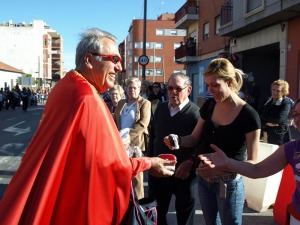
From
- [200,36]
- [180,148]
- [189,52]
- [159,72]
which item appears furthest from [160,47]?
[180,148]

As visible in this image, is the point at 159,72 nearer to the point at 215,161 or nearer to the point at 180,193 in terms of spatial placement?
the point at 180,193

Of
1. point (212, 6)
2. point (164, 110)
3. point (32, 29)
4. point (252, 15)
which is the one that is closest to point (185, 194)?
point (164, 110)

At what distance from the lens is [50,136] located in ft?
6.48

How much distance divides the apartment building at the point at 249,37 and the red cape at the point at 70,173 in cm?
935

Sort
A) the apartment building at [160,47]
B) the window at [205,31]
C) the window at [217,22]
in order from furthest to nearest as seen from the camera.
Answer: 1. the apartment building at [160,47]
2. the window at [205,31]
3. the window at [217,22]

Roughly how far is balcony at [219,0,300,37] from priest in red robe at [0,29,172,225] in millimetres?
11227

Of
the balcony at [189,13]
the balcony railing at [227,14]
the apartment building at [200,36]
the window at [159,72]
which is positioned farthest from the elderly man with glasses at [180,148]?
the window at [159,72]

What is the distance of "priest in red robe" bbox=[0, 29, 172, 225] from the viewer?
A: 1897mm

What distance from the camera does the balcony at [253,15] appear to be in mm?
12649

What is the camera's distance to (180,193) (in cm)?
360

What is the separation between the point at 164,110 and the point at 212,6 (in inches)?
855

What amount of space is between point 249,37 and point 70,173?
647 inches

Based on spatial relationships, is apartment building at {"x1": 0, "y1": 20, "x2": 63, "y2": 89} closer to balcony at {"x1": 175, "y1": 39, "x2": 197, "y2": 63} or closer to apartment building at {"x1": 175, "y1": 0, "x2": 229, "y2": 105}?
apartment building at {"x1": 175, "y1": 0, "x2": 229, "y2": 105}

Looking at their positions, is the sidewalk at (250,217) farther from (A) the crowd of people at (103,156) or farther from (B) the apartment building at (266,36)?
(B) the apartment building at (266,36)
